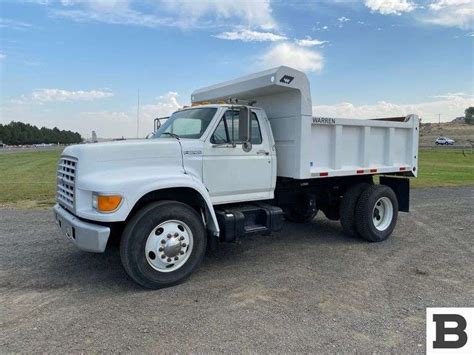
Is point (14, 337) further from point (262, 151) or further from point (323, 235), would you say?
point (323, 235)

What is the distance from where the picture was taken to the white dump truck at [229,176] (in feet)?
15.2

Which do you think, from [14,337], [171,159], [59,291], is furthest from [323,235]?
[14,337]

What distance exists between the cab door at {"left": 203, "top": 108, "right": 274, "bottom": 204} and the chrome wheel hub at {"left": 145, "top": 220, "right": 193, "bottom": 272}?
79cm

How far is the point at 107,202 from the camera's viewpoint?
14.5ft

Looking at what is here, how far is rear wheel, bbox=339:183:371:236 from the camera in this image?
7.13 metres

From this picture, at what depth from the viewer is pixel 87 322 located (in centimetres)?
386

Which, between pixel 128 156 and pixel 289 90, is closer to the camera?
pixel 128 156

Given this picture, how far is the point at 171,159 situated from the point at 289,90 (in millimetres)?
2224

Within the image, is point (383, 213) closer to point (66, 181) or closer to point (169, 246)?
point (169, 246)

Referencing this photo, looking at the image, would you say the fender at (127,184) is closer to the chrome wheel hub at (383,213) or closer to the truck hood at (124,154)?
the truck hood at (124,154)

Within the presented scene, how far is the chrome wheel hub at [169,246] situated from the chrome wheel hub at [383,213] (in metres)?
3.98

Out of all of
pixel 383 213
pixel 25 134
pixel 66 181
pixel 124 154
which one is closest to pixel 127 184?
pixel 124 154

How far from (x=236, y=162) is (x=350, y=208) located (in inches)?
105

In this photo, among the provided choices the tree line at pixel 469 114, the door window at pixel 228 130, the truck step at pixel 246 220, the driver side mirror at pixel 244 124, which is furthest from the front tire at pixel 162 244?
the tree line at pixel 469 114
